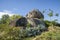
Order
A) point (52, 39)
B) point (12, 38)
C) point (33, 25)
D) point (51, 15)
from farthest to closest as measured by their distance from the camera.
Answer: point (51, 15) < point (33, 25) < point (12, 38) < point (52, 39)

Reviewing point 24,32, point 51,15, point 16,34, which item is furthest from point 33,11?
point 16,34

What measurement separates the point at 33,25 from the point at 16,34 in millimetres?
6501

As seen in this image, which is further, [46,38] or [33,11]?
[33,11]

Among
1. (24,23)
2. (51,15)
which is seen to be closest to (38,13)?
(51,15)

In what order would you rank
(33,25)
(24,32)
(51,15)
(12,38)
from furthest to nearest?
(51,15)
(33,25)
(24,32)
(12,38)

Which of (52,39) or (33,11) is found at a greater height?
(33,11)

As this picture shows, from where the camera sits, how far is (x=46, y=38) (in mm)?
14578

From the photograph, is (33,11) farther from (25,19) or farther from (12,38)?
(12,38)

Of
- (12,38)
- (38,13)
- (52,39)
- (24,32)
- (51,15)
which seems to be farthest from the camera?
(38,13)

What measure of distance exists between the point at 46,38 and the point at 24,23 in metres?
8.09

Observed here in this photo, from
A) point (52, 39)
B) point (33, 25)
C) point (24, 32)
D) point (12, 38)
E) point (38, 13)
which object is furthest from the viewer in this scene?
point (38, 13)

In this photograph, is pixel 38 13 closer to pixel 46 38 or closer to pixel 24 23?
pixel 24 23

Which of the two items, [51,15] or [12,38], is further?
[51,15]

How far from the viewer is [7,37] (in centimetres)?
1532
